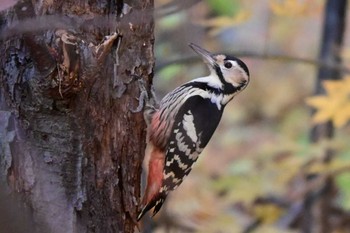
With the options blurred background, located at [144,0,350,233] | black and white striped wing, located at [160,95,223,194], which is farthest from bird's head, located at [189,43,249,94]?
blurred background, located at [144,0,350,233]

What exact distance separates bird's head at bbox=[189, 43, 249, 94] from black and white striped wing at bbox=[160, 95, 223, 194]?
0.41ft

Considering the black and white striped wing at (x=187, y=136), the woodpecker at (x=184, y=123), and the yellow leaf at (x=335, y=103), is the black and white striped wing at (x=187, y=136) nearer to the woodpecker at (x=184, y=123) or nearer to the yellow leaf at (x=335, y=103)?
the woodpecker at (x=184, y=123)

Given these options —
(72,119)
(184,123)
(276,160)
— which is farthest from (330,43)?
(72,119)

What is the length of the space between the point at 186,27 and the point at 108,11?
319 cm

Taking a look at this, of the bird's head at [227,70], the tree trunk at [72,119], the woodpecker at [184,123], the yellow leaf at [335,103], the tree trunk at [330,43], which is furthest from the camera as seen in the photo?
the tree trunk at [330,43]

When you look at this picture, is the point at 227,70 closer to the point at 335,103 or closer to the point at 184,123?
the point at 184,123

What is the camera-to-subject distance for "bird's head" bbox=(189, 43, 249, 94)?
8.93 feet

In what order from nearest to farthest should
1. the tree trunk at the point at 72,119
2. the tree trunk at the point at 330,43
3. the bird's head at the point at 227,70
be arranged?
1. the tree trunk at the point at 72,119
2. the bird's head at the point at 227,70
3. the tree trunk at the point at 330,43

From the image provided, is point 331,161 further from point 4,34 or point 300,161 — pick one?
point 4,34

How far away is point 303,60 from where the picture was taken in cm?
322

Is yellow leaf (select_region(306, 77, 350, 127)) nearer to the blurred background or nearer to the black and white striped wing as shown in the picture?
the blurred background

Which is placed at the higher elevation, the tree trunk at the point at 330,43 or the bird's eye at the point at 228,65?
the bird's eye at the point at 228,65

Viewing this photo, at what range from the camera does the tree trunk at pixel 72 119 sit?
1.75m

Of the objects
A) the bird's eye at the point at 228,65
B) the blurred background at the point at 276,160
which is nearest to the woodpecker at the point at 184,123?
the bird's eye at the point at 228,65
